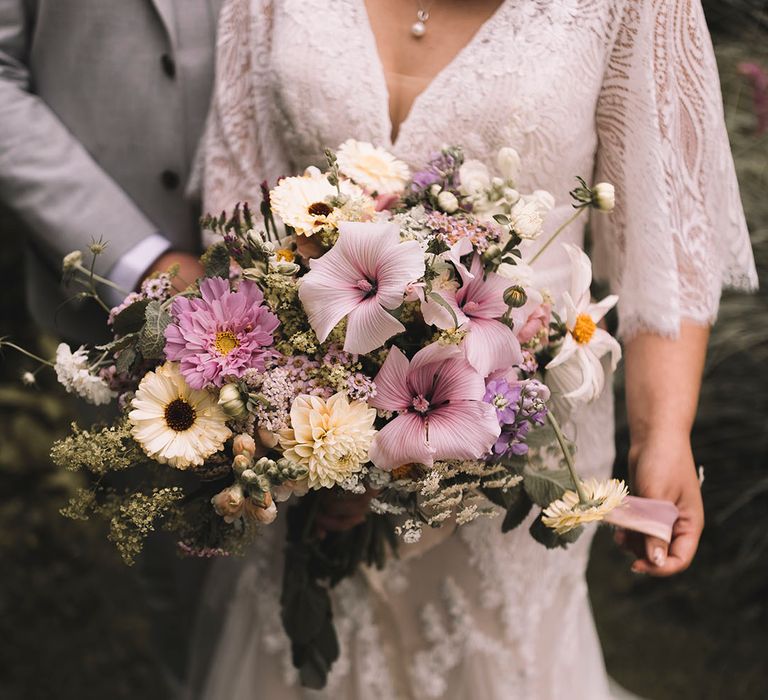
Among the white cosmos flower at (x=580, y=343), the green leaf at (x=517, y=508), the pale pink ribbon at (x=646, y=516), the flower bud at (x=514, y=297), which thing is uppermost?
the flower bud at (x=514, y=297)

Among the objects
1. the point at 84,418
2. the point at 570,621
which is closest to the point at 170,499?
the point at 570,621

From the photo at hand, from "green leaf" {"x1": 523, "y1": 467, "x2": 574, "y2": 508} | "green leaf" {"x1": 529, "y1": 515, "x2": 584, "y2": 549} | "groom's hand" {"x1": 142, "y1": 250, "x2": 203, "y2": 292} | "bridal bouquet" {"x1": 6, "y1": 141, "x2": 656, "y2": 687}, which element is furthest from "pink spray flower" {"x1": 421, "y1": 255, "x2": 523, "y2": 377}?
"groom's hand" {"x1": 142, "y1": 250, "x2": 203, "y2": 292}

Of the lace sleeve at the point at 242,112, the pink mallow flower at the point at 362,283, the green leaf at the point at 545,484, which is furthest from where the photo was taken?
the lace sleeve at the point at 242,112

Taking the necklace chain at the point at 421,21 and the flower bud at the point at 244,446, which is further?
the necklace chain at the point at 421,21

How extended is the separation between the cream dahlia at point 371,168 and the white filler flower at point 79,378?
46cm

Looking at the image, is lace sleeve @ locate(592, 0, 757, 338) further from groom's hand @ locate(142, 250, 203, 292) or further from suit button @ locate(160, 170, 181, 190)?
suit button @ locate(160, 170, 181, 190)

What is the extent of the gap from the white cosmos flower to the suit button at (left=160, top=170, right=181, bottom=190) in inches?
39.0

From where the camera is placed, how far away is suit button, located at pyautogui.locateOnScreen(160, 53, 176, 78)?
5.95 feet

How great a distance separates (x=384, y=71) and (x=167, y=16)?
531 millimetres

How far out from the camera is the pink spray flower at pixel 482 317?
3.63 ft

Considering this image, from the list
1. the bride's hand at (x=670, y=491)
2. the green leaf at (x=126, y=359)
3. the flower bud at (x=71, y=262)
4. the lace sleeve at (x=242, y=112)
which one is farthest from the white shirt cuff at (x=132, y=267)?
the bride's hand at (x=670, y=491)

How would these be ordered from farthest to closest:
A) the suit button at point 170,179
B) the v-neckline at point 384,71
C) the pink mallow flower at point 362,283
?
the suit button at point 170,179 → the v-neckline at point 384,71 → the pink mallow flower at point 362,283

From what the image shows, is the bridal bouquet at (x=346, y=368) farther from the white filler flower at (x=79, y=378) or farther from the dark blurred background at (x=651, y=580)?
the dark blurred background at (x=651, y=580)

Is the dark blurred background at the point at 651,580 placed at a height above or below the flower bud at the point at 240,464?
below
